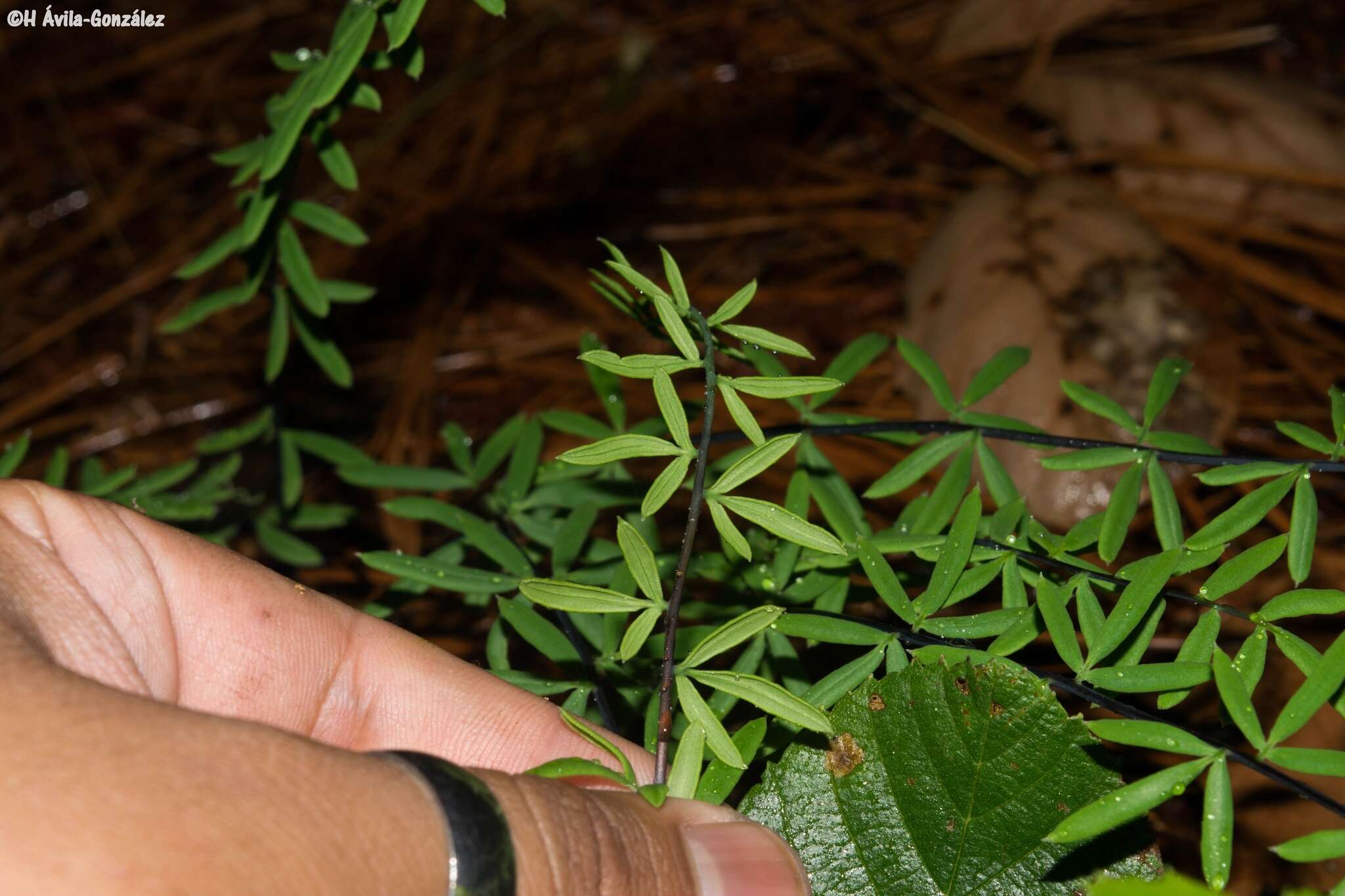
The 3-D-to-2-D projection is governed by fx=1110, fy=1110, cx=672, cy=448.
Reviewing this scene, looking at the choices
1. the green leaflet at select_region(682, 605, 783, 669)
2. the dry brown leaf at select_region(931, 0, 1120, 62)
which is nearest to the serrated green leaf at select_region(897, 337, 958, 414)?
the green leaflet at select_region(682, 605, 783, 669)

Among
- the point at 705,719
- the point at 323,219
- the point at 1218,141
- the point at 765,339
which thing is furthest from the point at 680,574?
the point at 1218,141

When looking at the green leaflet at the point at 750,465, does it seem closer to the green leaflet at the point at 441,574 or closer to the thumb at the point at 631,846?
the thumb at the point at 631,846

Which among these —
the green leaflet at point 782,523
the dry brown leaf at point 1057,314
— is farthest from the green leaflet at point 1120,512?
the dry brown leaf at point 1057,314

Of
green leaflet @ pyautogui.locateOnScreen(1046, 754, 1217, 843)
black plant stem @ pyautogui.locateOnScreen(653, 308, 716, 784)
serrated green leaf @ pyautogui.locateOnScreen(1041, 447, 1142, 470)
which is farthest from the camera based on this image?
serrated green leaf @ pyautogui.locateOnScreen(1041, 447, 1142, 470)

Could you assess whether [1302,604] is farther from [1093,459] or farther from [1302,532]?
[1093,459]

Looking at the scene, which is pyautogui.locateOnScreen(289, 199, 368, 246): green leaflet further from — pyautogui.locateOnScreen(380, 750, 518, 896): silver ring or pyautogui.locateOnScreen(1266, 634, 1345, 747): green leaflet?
pyautogui.locateOnScreen(1266, 634, 1345, 747): green leaflet

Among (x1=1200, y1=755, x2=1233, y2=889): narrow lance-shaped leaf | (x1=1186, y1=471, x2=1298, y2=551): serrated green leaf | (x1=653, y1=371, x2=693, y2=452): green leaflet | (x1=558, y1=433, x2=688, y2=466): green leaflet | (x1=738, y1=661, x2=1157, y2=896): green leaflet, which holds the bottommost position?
(x1=738, y1=661, x2=1157, y2=896): green leaflet
